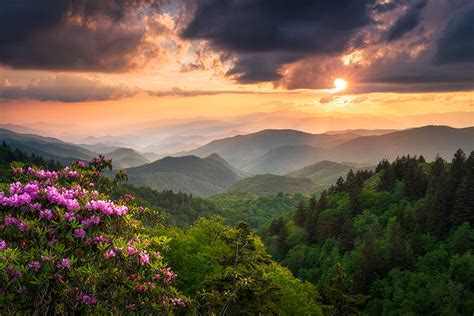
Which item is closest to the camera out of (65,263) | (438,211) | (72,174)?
(65,263)

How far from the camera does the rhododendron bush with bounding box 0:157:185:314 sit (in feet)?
40.9

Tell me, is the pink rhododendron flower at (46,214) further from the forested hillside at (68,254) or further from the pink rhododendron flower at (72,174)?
the pink rhododendron flower at (72,174)

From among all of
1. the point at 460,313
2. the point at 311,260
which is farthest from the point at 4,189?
the point at 311,260

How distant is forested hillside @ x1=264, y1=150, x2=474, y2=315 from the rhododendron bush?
155 feet

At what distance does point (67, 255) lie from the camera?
44.4ft

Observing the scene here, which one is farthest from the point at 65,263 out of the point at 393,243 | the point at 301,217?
the point at 301,217

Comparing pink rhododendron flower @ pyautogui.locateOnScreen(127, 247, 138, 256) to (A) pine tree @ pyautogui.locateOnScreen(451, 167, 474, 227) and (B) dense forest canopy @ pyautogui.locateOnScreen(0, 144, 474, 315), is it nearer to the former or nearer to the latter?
(B) dense forest canopy @ pyautogui.locateOnScreen(0, 144, 474, 315)

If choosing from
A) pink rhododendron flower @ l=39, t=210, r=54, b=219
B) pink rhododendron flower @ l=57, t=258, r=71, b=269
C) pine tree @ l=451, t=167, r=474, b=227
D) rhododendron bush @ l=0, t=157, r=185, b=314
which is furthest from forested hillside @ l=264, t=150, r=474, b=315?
pink rhododendron flower @ l=39, t=210, r=54, b=219

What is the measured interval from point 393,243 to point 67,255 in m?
100

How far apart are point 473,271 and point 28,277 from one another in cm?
9015

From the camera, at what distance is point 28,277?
12.2m

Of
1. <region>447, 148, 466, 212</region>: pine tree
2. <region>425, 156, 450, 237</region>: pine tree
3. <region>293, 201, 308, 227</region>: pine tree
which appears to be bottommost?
<region>293, 201, 308, 227</region>: pine tree

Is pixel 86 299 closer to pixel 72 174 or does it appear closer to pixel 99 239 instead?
pixel 99 239

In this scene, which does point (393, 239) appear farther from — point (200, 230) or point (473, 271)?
point (200, 230)
